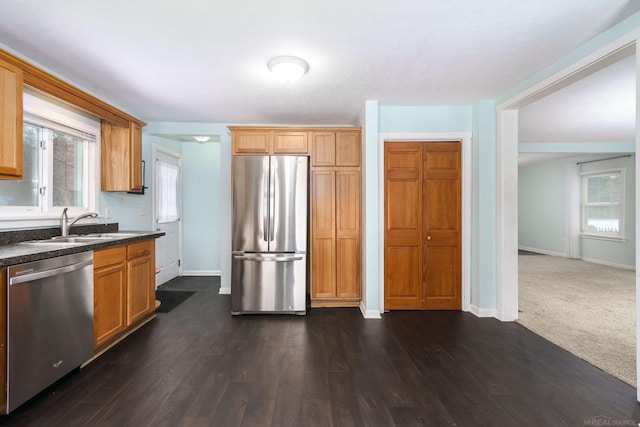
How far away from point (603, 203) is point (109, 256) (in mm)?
9125

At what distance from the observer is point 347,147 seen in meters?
3.63

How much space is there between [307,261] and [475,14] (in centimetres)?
282

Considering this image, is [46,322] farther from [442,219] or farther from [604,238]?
[604,238]

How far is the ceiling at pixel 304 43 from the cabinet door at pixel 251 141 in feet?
1.39

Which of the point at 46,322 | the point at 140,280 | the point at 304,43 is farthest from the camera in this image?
the point at 140,280

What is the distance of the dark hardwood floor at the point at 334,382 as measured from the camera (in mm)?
1723

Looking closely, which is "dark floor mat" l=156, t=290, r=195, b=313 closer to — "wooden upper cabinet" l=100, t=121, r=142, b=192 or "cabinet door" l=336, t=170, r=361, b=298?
"wooden upper cabinet" l=100, t=121, r=142, b=192

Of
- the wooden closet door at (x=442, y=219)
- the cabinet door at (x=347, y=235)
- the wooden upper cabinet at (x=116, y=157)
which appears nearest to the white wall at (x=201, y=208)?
the wooden upper cabinet at (x=116, y=157)

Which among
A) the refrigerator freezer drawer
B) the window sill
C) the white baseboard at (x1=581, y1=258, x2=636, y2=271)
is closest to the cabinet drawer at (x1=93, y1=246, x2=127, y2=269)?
the refrigerator freezer drawer

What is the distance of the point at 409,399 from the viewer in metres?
1.88

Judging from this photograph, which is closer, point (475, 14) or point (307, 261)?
point (475, 14)

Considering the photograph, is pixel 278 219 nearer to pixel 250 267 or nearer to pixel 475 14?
pixel 250 267

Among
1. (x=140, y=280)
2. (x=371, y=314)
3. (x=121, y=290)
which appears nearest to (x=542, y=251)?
(x=371, y=314)

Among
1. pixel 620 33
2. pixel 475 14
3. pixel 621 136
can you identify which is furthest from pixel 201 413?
pixel 621 136
